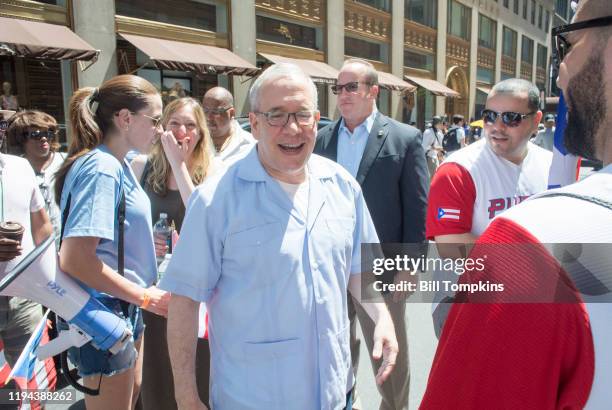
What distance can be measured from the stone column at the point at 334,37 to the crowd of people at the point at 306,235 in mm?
16364

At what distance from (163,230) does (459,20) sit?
31.8 meters

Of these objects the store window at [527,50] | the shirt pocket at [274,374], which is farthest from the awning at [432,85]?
the shirt pocket at [274,374]

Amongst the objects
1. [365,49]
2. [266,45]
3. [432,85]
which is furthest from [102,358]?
[432,85]

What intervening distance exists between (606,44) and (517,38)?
44.4m

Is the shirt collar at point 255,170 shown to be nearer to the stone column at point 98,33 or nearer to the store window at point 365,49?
the stone column at point 98,33

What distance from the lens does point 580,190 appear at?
0.69 m

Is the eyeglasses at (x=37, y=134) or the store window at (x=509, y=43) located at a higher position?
the store window at (x=509, y=43)

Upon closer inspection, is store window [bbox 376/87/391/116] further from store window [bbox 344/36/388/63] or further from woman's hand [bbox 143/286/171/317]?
woman's hand [bbox 143/286/171/317]

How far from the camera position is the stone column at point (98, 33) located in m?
11.5

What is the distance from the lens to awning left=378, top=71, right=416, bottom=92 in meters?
21.1

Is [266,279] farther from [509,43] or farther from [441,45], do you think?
[509,43]

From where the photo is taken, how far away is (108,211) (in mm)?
1919

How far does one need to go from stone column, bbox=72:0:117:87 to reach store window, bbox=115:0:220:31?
712 millimetres

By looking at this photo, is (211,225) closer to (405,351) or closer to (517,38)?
(405,351)
